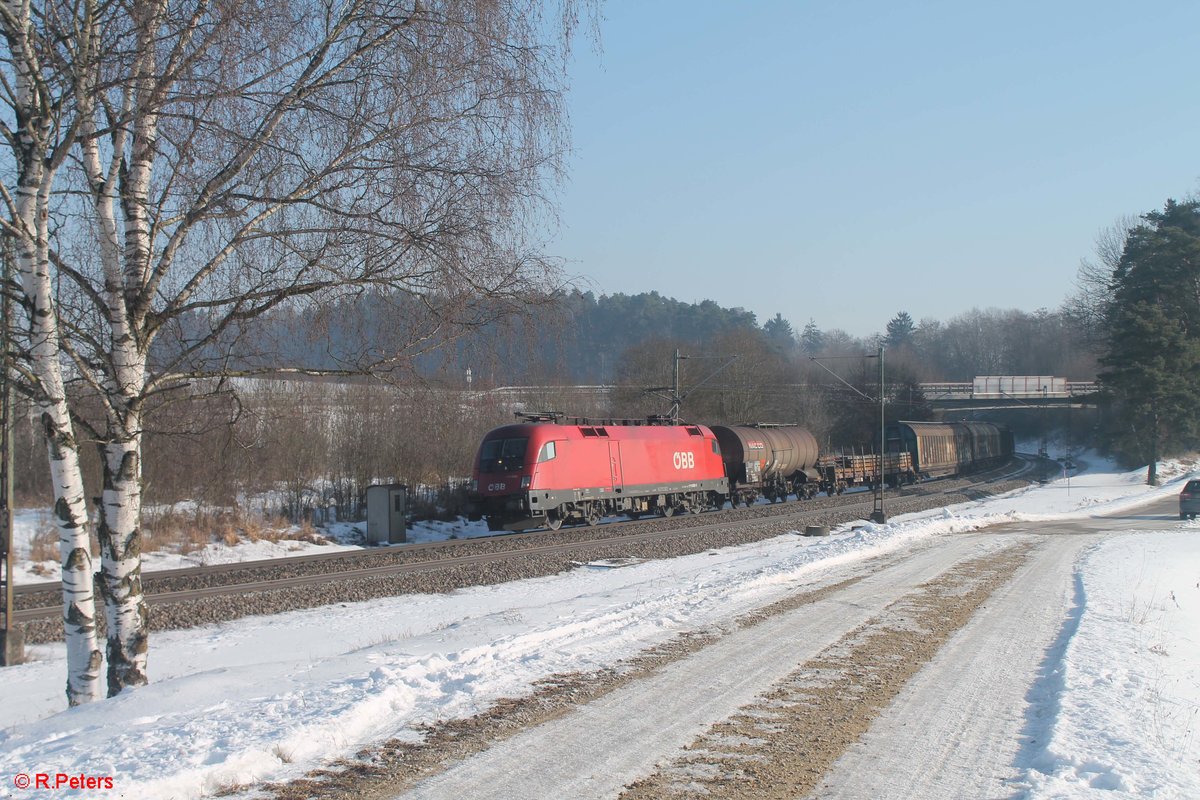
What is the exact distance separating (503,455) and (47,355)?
18.7 m

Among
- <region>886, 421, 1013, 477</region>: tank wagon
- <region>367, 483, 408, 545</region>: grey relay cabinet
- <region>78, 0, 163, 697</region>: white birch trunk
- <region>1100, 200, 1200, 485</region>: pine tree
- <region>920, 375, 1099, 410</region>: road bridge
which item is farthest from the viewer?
<region>920, 375, 1099, 410</region>: road bridge

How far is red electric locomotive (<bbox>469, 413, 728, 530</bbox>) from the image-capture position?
2498 cm

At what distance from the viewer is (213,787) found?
5.27 meters

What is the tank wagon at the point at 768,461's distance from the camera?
117ft

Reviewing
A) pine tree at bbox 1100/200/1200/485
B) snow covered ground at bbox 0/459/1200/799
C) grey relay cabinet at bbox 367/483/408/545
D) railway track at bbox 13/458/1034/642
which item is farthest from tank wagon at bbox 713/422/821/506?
pine tree at bbox 1100/200/1200/485

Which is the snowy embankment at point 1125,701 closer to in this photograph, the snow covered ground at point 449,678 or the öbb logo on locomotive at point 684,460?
the snow covered ground at point 449,678

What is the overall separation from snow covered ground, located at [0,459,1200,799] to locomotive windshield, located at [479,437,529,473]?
24.3 feet

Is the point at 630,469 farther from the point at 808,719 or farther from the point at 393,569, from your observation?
the point at 808,719

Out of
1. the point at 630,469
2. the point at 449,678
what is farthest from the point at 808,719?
the point at 630,469

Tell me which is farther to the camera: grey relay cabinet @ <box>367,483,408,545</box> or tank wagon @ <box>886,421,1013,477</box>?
tank wagon @ <box>886,421,1013,477</box>

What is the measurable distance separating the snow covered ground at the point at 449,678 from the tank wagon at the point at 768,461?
695 inches

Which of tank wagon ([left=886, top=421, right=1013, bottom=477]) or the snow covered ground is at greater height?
tank wagon ([left=886, top=421, right=1013, bottom=477])

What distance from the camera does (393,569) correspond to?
18.5 metres

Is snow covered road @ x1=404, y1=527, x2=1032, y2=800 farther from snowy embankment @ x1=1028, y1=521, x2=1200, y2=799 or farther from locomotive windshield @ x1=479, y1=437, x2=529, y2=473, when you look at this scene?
locomotive windshield @ x1=479, y1=437, x2=529, y2=473
